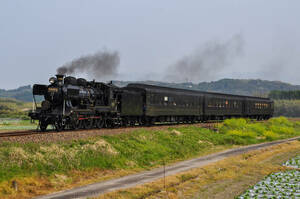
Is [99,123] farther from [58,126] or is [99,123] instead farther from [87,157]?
[87,157]

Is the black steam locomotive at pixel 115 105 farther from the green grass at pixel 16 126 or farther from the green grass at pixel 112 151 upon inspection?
the green grass at pixel 16 126

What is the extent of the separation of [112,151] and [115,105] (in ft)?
30.1

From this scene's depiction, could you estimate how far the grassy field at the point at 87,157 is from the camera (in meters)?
15.8

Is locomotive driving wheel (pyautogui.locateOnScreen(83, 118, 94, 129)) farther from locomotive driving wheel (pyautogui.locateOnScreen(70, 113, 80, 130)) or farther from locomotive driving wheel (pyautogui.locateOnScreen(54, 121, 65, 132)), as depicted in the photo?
locomotive driving wheel (pyautogui.locateOnScreen(54, 121, 65, 132))

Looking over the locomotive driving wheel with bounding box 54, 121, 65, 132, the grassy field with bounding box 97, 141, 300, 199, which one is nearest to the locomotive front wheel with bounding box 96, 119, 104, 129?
the locomotive driving wheel with bounding box 54, 121, 65, 132

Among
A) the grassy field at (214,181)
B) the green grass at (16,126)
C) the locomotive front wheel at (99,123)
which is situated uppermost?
the locomotive front wheel at (99,123)

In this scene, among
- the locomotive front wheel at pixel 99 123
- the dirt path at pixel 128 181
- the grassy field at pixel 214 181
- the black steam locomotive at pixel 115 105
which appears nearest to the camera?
the dirt path at pixel 128 181

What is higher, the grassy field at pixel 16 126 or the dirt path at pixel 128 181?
the grassy field at pixel 16 126

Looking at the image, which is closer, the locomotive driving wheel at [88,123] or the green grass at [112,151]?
the green grass at [112,151]

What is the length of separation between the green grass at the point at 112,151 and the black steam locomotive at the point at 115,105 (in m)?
3.83

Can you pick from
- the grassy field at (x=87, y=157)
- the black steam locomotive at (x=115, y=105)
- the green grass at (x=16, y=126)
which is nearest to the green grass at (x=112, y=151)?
the grassy field at (x=87, y=157)

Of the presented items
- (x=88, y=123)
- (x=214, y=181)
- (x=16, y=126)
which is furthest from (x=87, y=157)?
(x=16, y=126)

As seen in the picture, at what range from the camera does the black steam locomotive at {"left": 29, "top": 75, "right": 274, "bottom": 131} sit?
24.8 meters

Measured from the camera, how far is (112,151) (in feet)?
73.0
